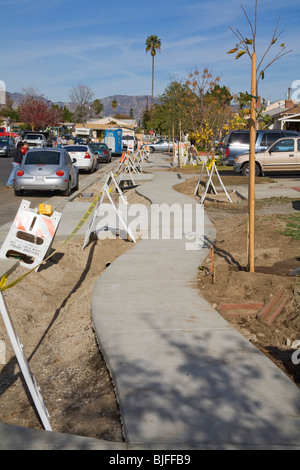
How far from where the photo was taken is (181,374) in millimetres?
4363

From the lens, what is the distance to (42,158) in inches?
734

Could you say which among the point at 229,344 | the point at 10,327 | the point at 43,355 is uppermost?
the point at 10,327

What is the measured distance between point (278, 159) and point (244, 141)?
339cm

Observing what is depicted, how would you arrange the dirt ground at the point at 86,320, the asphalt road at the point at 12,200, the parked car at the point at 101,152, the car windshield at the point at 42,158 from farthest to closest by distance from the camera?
1. the parked car at the point at 101,152
2. the car windshield at the point at 42,158
3. the asphalt road at the point at 12,200
4. the dirt ground at the point at 86,320

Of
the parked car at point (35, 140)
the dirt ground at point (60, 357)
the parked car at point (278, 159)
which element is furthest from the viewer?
the parked car at point (35, 140)

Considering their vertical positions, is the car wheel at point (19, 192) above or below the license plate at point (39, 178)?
below

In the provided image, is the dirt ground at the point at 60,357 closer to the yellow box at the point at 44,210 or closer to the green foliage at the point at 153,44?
the yellow box at the point at 44,210

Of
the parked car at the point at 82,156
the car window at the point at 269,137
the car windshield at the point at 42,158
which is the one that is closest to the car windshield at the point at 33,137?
the parked car at the point at 82,156

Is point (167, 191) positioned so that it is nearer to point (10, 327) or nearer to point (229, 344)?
point (229, 344)

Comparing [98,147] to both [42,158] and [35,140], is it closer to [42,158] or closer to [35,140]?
[35,140]

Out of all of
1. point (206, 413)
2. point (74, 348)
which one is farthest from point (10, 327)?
point (74, 348)

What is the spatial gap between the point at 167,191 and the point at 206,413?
590 inches

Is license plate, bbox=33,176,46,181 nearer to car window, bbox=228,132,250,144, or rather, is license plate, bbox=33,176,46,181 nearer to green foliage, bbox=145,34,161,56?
car window, bbox=228,132,250,144

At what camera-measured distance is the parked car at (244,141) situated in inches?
1014
